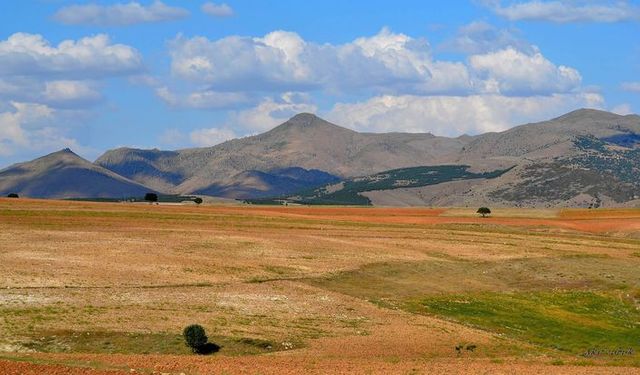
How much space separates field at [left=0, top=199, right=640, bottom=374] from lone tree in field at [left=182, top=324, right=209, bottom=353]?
94 cm

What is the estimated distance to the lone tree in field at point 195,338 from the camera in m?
52.4

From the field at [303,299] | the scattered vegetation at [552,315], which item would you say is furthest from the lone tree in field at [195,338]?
the scattered vegetation at [552,315]

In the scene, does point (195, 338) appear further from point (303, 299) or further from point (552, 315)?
point (552, 315)

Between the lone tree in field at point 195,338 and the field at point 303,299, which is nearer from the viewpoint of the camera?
the field at point 303,299

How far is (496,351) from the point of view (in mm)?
58656

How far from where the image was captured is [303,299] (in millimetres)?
71125

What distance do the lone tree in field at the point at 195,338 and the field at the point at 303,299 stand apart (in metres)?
0.94

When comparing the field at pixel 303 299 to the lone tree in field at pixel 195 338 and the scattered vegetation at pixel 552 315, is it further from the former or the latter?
the lone tree in field at pixel 195 338

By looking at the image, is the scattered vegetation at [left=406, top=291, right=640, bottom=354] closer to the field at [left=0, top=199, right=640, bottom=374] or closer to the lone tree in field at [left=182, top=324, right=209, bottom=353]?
the field at [left=0, top=199, right=640, bottom=374]

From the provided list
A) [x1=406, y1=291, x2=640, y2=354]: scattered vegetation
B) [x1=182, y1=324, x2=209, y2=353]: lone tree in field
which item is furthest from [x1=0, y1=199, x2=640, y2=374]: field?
[x1=182, y1=324, x2=209, y2=353]: lone tree in field

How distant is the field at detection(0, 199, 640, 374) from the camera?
50906 mm

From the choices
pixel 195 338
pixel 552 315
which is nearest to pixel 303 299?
pixel 195 338

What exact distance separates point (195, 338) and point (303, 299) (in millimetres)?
19616

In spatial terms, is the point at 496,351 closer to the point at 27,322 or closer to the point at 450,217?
the point at 27,322
